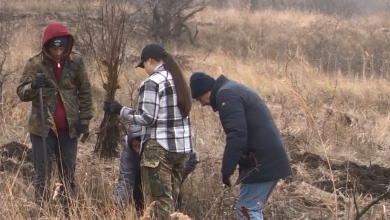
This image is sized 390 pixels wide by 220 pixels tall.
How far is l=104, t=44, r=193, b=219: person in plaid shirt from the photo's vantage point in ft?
13.0

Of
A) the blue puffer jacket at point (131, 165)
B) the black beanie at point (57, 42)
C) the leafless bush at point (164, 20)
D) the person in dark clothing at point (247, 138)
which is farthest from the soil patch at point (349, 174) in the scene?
the leafless bush at point (164, 20)

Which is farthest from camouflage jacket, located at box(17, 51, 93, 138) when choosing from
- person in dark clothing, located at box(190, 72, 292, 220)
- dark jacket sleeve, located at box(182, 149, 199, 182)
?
person in dark clothing, located at box(190, 72, 292, 220)

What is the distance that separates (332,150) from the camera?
21.6 ft

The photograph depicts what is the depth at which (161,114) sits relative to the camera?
4012 mm

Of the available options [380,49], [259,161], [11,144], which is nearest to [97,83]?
[11,144]

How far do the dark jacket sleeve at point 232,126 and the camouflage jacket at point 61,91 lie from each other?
3.78 ft

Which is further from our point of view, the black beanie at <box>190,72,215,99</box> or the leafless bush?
the leafless bush

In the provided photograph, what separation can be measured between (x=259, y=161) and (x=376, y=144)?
11.2 ft

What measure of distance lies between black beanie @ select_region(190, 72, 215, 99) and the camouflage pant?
1.49ft

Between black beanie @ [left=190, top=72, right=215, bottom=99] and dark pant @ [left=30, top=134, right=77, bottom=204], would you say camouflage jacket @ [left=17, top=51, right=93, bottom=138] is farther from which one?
black beanie @ [left=190, top=72, right=215, bottom=99]

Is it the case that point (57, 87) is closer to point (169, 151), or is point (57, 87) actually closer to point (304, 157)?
point (169, 151)

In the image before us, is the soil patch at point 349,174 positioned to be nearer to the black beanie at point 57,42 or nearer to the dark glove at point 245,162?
the dark glove at point 245,162

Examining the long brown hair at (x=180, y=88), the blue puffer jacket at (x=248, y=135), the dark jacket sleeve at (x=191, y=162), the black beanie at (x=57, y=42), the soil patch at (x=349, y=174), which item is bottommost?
the soil patch at (x=349, y=174)

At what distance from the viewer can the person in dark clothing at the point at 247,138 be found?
385 centimetres
